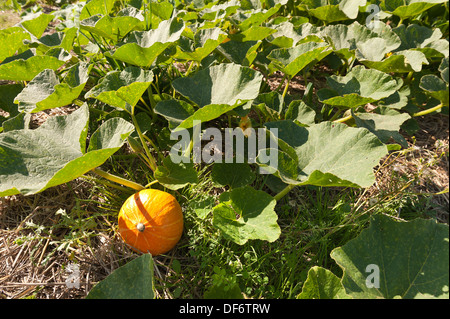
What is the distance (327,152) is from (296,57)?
56 cm

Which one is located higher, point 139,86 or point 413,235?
point 139,86

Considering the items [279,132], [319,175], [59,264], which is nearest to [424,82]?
[279,132]

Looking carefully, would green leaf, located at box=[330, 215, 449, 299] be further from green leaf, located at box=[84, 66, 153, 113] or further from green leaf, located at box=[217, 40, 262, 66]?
green leaf, located at box=[217, 40, 262, 66]

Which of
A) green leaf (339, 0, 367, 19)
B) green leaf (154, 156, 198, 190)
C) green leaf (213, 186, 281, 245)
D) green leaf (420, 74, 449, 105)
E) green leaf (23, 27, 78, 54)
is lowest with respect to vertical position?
green leaf (213, 186, 281, 245)

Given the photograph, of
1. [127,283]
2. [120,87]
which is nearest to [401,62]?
[120,87]

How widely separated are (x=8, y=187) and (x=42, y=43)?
101 cm

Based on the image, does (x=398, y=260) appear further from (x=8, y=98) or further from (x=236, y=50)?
(x=8, y=98)

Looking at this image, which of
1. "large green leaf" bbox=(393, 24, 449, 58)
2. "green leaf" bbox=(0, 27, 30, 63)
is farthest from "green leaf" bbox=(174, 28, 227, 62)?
"large green leaf" bbox=(393, 24, 449, 58)

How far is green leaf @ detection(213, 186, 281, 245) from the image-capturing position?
1.28 meters

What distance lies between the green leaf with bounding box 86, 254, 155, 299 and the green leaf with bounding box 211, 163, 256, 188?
529 mm

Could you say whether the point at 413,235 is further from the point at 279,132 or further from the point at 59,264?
the point at 59,264

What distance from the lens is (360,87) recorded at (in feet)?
5.65

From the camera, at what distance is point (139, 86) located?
128 centimetres
